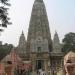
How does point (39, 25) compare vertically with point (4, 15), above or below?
above

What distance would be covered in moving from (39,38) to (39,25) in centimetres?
364

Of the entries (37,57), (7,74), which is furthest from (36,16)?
(7,74)

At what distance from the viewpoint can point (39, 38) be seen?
6159cm

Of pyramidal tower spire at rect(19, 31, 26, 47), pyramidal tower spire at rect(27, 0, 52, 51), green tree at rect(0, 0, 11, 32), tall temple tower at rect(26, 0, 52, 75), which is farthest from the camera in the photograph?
pyramidal tower spire at rect(19, 31, 26, 47)

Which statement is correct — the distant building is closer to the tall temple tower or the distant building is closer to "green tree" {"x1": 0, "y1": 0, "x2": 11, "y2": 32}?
the tall temple tower

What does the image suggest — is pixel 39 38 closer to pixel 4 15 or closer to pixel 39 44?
pixel 39 44

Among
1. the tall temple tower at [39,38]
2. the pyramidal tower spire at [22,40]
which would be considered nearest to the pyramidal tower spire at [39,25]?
the tall temple tower at [39,38]

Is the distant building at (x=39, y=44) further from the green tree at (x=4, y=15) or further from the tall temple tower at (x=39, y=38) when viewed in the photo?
the green tree at (x=4, y=15)

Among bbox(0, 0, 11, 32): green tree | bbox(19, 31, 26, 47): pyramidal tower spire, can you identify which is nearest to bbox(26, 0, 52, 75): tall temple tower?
bbox(19, 31, 26, 47): pyramidal tower spire

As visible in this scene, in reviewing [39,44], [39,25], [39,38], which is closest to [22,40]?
[39,25]

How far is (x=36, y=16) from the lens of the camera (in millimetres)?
65750

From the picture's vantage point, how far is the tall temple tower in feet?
193

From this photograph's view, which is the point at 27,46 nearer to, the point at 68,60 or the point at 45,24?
the point at 45,24

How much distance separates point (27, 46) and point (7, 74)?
204ft
